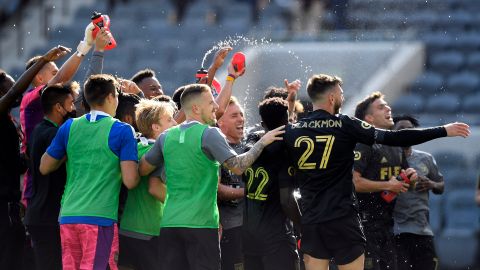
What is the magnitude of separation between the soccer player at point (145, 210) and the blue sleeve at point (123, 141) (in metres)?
0.35

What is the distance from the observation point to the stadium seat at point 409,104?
1778 centimetres

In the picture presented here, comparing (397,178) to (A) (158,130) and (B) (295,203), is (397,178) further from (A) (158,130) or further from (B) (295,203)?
(A) (158,130)

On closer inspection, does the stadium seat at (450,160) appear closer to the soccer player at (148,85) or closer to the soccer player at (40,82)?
the soccer player at (148,85)

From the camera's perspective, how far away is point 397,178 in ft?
33.3

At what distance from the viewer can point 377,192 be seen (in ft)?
33.7

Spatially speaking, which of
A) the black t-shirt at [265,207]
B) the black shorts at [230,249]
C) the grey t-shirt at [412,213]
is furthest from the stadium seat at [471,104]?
the black t-shirt at [265,207]

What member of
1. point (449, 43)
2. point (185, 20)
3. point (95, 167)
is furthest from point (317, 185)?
point (185, 20)

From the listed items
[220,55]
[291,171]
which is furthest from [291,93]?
[291,171]

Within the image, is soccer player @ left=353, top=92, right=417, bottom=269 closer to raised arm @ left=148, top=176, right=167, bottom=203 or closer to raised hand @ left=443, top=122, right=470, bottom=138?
raised hand @ left=443, top=122, right=470, bottom=138

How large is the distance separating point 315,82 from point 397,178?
1712 mm

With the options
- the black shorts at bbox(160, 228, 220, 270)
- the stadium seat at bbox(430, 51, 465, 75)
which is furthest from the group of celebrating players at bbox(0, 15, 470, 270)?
the stadium seat at bbox(430, 51, 465, 75)

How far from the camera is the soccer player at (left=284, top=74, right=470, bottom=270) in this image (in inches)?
336

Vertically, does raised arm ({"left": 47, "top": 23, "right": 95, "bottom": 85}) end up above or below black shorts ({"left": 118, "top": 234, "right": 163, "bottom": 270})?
above

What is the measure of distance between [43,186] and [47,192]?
0.18 feet
